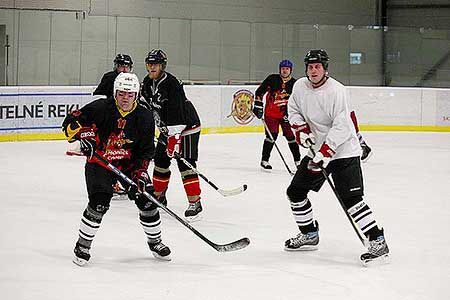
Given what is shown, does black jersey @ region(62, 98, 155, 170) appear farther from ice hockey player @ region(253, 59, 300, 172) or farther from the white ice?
ice hockey player @ region(253, 59, 300, 172)

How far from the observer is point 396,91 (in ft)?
44.0

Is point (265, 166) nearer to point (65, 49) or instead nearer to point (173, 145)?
point (173, 145)

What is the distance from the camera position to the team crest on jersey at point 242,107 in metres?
12.4

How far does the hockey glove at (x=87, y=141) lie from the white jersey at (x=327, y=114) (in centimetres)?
103

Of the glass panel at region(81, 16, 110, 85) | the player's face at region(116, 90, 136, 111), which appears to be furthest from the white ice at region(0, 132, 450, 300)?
the glass panel at region(81, 16, 110, 85)

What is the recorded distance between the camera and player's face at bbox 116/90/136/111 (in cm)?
448

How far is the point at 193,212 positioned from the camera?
5.97 m

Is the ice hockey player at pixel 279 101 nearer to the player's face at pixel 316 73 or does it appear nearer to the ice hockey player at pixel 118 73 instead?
the ice hockey player at pixel 118 73

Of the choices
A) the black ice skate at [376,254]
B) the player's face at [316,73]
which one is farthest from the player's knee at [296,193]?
the player's face at [316,73]

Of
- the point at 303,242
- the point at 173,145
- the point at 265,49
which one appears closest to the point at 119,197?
the point at 173,145

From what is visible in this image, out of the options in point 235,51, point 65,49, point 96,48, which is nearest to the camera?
point 65,49

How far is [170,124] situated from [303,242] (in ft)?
4.30

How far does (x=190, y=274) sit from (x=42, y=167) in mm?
4314

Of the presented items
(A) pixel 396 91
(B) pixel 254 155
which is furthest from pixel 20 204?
(A) pixel 396 91
